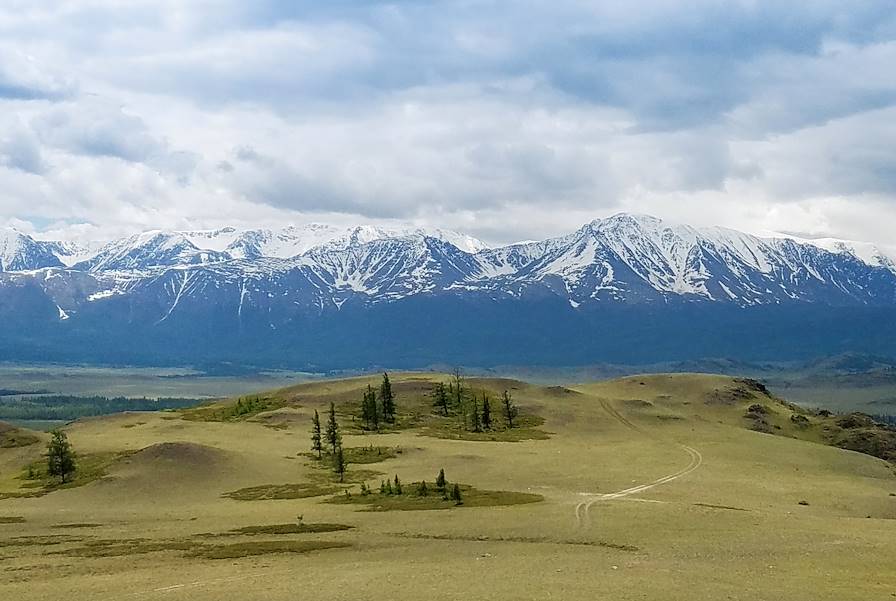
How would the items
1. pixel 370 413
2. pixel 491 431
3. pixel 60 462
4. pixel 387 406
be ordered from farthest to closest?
pixel 387 406 → pixel 370 413 → pixel 491 431 → pixel 60 462

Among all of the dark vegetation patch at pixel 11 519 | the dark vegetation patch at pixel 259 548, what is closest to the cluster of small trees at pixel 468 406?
the dark vegetation patch at pixel 11 519

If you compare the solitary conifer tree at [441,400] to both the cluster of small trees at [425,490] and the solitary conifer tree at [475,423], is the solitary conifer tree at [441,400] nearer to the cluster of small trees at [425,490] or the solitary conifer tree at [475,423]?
the solitary conifer tree at [475,423]

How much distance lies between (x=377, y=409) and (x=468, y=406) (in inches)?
793

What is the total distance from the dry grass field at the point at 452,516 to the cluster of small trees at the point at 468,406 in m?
4.68

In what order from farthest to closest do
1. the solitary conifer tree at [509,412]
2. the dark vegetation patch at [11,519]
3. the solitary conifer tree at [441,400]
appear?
the solitary conifer tree at [441,400], the solitary conifer tree at [509,412], the dark vegetation patch at [11,519]

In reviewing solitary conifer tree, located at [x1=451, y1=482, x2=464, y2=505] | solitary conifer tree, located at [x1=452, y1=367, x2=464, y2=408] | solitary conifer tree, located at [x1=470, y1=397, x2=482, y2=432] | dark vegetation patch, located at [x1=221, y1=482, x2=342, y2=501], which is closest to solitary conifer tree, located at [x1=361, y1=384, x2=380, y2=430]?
solitary conifer tree, located at [x1=470, y1=397, x2=482, y2=432]

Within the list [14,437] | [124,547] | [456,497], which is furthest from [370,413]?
[124,547]

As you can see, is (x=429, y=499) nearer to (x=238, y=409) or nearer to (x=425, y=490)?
(x=425, y=490)

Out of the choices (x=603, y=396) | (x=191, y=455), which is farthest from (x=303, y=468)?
(x=603, y=396)

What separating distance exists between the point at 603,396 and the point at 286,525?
128 m

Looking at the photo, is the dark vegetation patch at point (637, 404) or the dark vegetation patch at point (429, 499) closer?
the dark vegetation patch at point (429, 499)

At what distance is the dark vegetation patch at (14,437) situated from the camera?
125m

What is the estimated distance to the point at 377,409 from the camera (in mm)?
152125

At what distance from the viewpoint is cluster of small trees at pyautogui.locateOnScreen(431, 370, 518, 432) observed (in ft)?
480
